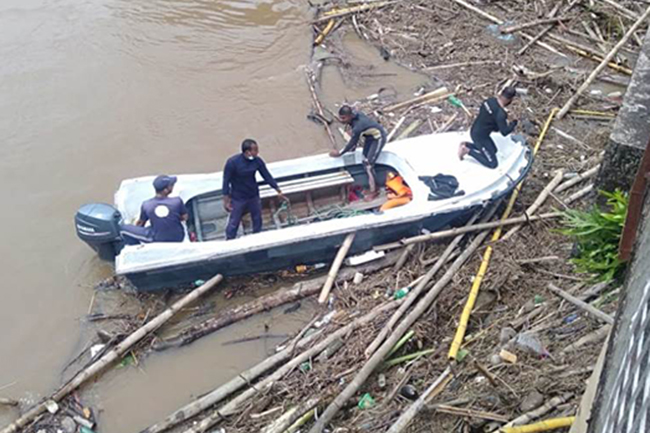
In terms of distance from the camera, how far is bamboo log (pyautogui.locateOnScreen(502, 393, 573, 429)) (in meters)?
5.55

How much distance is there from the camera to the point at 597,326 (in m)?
6.37

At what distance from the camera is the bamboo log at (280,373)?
6.89 m

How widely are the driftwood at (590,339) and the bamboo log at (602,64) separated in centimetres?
641

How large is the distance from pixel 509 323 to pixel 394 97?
22.9ft

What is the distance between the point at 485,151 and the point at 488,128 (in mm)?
354

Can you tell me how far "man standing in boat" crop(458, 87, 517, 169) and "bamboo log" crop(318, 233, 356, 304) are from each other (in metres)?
2.38

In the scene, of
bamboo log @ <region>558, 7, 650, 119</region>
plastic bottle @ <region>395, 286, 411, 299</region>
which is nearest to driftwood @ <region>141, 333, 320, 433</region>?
plastic bottle @ <region>395, 286, 411, 299</region>

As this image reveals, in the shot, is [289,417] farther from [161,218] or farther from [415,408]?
[161,218]

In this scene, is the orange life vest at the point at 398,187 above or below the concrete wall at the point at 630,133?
below

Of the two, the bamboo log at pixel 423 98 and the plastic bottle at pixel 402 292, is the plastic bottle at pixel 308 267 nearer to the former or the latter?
the plastic bottle at pixel 402 292

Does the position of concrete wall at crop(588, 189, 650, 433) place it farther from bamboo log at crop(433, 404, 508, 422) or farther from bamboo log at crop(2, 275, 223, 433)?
bamboo log at crop(2, 275, 223, 433)

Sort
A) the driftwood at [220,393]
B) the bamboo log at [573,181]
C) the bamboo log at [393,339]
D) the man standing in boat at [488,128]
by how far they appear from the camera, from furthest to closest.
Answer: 1. the bamboo log at [573,181]
2. the man standing in boat at [488,128]
3. the driftwood at [220,393]
4. the bamboo log at [393,339]

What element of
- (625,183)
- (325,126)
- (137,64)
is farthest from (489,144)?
(137,64)

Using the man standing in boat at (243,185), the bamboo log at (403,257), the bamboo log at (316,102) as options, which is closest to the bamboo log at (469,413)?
the bamboo log at (403,257)
